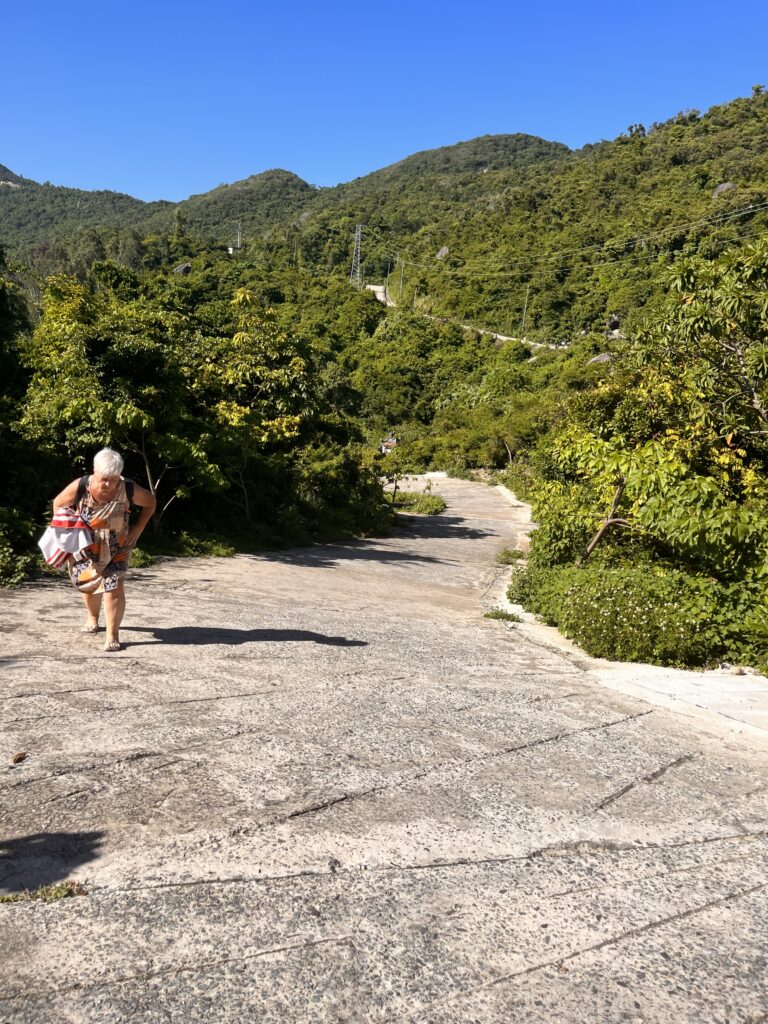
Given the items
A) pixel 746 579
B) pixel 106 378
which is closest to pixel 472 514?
pixel 106 378

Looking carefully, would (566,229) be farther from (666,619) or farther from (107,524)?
(107,524)

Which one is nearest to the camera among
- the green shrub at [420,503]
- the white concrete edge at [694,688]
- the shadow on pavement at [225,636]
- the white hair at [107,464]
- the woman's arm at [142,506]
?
the white hair at [107,464]

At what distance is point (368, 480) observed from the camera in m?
20.7

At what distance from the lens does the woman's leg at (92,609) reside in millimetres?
5445

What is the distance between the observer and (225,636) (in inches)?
243

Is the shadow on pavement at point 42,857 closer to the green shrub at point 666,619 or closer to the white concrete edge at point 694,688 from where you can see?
the white concrete edge at point 694,688

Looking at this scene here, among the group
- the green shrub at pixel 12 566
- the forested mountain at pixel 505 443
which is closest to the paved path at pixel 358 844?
the green shrub at pixel 12 566

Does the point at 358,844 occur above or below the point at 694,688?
above

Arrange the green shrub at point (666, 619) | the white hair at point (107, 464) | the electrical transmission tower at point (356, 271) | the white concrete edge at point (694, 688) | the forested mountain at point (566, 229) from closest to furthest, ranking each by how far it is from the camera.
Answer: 1. the white hair at point (107, 464)
2. the white concrete edge at point (694, 688)
3. the green shrub at point (666, 619)
4. the forested mountain at point (566, 229)
5. the electrical transmission tower at point (356, 271)

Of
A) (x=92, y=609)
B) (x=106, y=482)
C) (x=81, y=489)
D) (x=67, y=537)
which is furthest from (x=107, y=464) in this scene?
(x=92, y=609)

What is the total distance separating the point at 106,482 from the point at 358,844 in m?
2.98

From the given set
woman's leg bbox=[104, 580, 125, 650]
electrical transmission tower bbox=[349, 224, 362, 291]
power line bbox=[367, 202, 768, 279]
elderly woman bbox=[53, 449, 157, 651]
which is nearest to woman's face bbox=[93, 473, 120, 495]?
elderly woman bbox=[53, 449, 157, 651]

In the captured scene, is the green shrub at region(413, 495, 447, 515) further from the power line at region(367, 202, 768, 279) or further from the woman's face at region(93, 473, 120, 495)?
the power line at region(367, 202, 768, 279)

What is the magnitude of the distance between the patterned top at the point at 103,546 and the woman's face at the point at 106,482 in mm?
56
